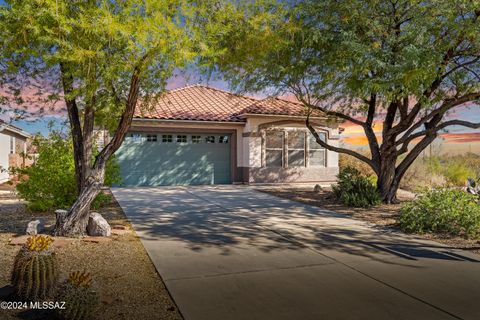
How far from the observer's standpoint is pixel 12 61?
7.15 meters

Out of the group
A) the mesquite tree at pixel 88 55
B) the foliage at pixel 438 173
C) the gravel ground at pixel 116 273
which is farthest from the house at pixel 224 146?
the gravel ground at pixel 116 273

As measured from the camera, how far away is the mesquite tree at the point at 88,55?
6098 millimetres

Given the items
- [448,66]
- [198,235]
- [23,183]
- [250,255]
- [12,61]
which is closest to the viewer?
[250,255]

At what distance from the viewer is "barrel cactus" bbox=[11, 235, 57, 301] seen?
4383 mm

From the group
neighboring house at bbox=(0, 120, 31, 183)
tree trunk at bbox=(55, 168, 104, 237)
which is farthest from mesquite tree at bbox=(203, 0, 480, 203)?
neighboring house at bbox=(0, 120, 31, 183)

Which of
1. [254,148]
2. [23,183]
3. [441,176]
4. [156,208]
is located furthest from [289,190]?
[23,183]

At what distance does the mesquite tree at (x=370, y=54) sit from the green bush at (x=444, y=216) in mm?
2815

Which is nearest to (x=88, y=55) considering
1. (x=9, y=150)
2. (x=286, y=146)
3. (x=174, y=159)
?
(x=174, y=159)

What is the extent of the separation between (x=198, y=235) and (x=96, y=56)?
12.7ft

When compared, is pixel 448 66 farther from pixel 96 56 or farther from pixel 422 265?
pixel 96 56

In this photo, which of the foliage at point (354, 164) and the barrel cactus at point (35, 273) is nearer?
the barrel cactus at point (35, 273)

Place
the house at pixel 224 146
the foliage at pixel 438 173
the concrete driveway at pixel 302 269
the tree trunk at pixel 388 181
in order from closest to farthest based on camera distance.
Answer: the concrete driveway at pixel 302 269, the tree trunk at pixel 388 181, the house at pixel 224 146, the foliage at pixel 438 173

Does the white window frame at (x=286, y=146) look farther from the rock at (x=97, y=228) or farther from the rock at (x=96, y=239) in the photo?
the rock at (x=96, y=239)

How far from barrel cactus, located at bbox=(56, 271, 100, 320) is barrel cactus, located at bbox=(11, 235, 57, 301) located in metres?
0.56
